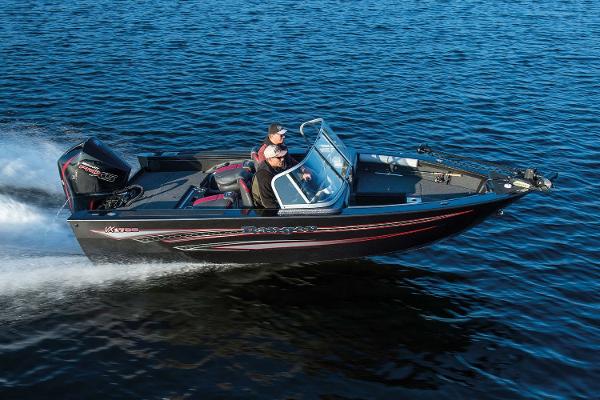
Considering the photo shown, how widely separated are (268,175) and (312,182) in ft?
2.29

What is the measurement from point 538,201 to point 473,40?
1272cm

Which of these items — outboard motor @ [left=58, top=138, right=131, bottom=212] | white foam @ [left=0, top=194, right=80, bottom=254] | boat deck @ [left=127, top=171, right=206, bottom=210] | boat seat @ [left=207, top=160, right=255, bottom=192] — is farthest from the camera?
white foam @ [left=0, top=194, right=80, bottom=254]

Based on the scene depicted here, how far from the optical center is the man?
34.4ft

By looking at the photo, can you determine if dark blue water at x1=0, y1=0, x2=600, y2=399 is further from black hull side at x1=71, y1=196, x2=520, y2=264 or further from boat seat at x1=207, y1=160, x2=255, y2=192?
boat seat at x1=207, y1=160, x2=255, y2=192

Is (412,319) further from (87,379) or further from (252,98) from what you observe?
(252,98)

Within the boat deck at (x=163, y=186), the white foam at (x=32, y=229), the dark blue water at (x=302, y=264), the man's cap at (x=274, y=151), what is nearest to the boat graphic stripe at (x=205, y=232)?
the boat deck at (x=163, y=186)

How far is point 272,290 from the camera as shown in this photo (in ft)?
36.6

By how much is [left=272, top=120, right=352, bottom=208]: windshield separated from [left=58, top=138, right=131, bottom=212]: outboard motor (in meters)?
2.99

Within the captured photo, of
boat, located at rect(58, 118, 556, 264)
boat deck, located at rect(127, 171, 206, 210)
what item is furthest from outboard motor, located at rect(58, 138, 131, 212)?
boat deck, located at rect(127, 171, 206, 210)

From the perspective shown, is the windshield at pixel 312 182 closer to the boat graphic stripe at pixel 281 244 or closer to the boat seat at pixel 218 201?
the boat graphic stripe at pixel 281 244

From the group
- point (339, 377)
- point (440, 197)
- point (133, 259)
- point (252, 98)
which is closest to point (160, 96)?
point (252, 98)

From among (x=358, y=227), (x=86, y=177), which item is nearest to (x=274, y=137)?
(x=358, y=227)

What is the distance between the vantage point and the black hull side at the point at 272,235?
1022 centimetres

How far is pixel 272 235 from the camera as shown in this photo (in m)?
10.4
